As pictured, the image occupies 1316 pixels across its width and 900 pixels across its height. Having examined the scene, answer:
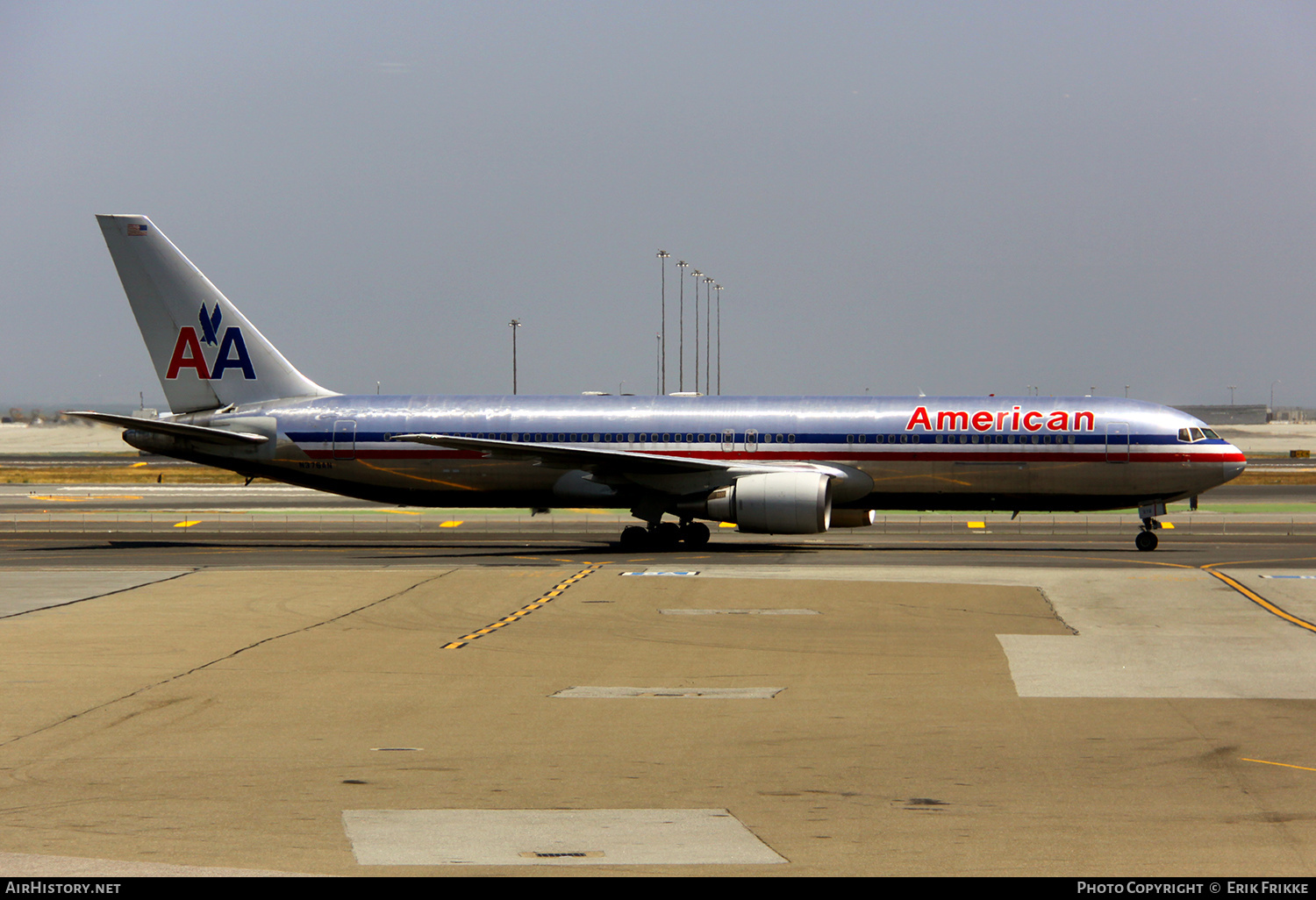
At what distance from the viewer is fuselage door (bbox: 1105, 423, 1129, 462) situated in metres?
38.7

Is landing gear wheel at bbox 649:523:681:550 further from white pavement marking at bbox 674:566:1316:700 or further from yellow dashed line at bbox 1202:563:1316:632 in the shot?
yellow dashed line at bbox 1202:563:1316:632

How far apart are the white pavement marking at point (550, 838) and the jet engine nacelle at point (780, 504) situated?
2559cm

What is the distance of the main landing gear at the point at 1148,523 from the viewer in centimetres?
3809

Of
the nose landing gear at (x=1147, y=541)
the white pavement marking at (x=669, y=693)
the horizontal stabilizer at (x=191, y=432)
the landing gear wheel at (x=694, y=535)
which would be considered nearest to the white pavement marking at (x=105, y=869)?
the white pavement marking at (x=669, y=693)

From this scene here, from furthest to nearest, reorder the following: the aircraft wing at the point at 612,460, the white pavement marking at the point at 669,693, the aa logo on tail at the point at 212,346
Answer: the aa logo on tail at the point at 212,346, the aircraft wing at the point at 612,460, the white pavement marking at the point at 669,693

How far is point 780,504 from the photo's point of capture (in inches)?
1451

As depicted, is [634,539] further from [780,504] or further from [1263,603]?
[1263,603]

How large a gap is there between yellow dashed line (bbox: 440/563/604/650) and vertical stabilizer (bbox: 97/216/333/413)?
55.9 ft

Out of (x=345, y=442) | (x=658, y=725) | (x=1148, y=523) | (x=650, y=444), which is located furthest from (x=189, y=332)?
(x=658, y=725)

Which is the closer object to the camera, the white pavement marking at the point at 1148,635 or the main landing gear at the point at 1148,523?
the white pavement marking at the point at 1148,635

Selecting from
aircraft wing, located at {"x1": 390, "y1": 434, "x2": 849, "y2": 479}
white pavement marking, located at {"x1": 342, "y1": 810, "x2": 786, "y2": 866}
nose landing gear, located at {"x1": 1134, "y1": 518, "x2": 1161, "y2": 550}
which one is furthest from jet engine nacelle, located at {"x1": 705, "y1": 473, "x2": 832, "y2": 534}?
white pavement marking, located at {"x1": 342, "y1": 810, "x2": 786, "y2": 866}

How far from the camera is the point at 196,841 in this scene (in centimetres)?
1030

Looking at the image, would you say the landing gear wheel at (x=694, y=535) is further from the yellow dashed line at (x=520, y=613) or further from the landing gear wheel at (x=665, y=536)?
the yellow dashed line at (x=520, y=613)

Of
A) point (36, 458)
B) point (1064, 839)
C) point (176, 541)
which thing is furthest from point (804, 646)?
point (36, 458)
